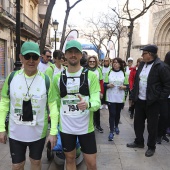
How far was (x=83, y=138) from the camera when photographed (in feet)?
8.89

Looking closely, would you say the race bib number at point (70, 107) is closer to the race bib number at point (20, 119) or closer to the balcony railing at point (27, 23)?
the race bib number at point (20, 119)

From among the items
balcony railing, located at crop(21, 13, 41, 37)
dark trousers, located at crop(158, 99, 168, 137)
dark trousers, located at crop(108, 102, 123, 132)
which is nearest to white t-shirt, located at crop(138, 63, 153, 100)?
dark trousers, located at crop(158, 99, 168, 137)

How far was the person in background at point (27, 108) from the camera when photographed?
2.47 m

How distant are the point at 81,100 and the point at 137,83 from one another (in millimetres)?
2261

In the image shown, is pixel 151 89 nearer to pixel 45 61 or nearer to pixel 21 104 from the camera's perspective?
pixel 21 104

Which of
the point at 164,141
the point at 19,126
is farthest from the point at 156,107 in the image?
the point at 19,126

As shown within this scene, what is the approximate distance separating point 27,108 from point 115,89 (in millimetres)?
3047

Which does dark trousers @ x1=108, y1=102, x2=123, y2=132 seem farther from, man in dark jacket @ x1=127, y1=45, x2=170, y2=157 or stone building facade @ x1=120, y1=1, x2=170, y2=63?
stone building facade @ x1=120, y1=1, x2=170, y2=63

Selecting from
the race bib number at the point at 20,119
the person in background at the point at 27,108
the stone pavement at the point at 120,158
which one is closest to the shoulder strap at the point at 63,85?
the person in background at the point at 27,108

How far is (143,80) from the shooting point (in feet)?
14.3

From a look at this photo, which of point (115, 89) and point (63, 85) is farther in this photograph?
point (115, 89)

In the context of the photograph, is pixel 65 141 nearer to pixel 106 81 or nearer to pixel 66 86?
pixel 66 86

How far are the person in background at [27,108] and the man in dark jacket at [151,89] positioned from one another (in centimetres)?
223

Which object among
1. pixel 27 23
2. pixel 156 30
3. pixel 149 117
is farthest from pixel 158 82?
pixel 156 30
